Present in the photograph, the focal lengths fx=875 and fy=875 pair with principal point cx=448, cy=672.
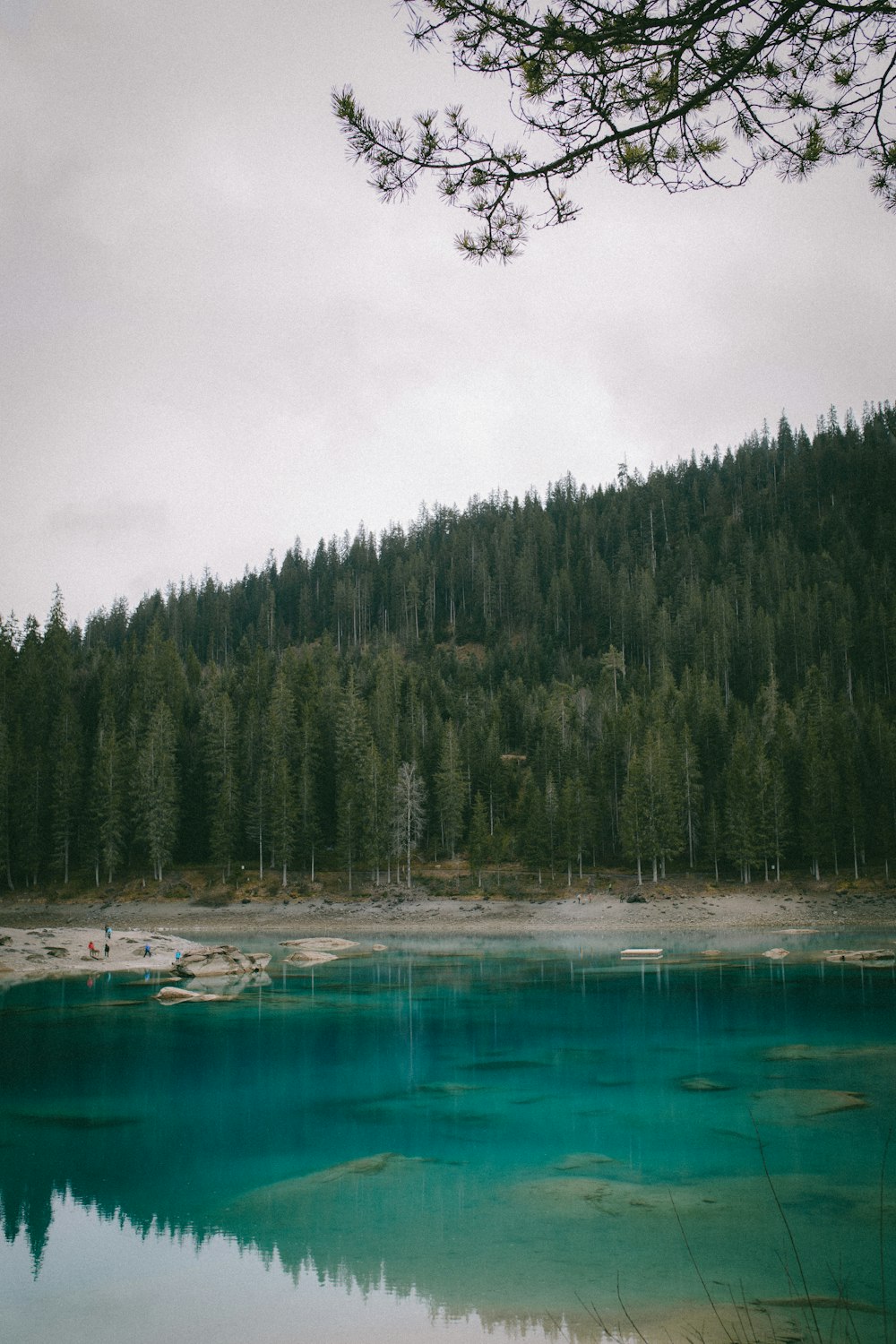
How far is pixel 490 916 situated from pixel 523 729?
37948mm

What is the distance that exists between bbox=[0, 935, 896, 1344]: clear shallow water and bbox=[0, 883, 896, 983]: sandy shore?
82.3 feet

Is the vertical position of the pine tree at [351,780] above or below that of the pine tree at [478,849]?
above

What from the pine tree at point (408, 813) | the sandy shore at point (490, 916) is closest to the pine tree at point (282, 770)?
the sandy shore at point (490, 916)

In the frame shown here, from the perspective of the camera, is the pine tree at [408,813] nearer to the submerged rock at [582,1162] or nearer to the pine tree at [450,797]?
the pine tree at [450,797]

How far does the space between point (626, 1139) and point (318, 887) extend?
54544 mm

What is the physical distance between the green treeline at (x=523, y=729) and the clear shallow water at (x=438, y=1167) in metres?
40.4

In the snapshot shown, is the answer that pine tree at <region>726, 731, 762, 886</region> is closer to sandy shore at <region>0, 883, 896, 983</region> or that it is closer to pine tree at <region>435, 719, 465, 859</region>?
sandy shore at <region>0, 883, 896, 983</region>

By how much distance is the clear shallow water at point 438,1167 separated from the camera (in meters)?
10.2

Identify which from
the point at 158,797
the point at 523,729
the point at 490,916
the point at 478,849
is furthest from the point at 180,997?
the point at 523,729

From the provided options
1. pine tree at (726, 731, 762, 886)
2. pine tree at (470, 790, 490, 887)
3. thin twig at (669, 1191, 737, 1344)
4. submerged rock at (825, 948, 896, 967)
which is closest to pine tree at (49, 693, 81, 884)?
pine tree at (470, 790, 490, 887)

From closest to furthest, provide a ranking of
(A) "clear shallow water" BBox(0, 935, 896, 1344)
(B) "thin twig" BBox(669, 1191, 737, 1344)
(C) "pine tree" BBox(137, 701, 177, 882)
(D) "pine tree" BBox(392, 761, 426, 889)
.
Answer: (B) "thin twig" BBox(669, 1191, 737, 1344) → (A) "clear shallow water" BBox(0, 935, 896, 1344) → (D) "pine tree" BBox(392, 761, 426, 889) → (C) "pine tree" BBox(137, 701, 177, 882)

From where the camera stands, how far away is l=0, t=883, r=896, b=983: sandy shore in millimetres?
54969

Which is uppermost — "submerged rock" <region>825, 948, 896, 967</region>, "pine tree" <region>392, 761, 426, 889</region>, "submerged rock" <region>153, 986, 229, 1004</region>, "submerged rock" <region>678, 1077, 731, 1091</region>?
"pine tree" <region>392, 761, 426, 889</region>

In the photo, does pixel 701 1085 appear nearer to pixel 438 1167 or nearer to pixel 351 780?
pixel 438 1167
